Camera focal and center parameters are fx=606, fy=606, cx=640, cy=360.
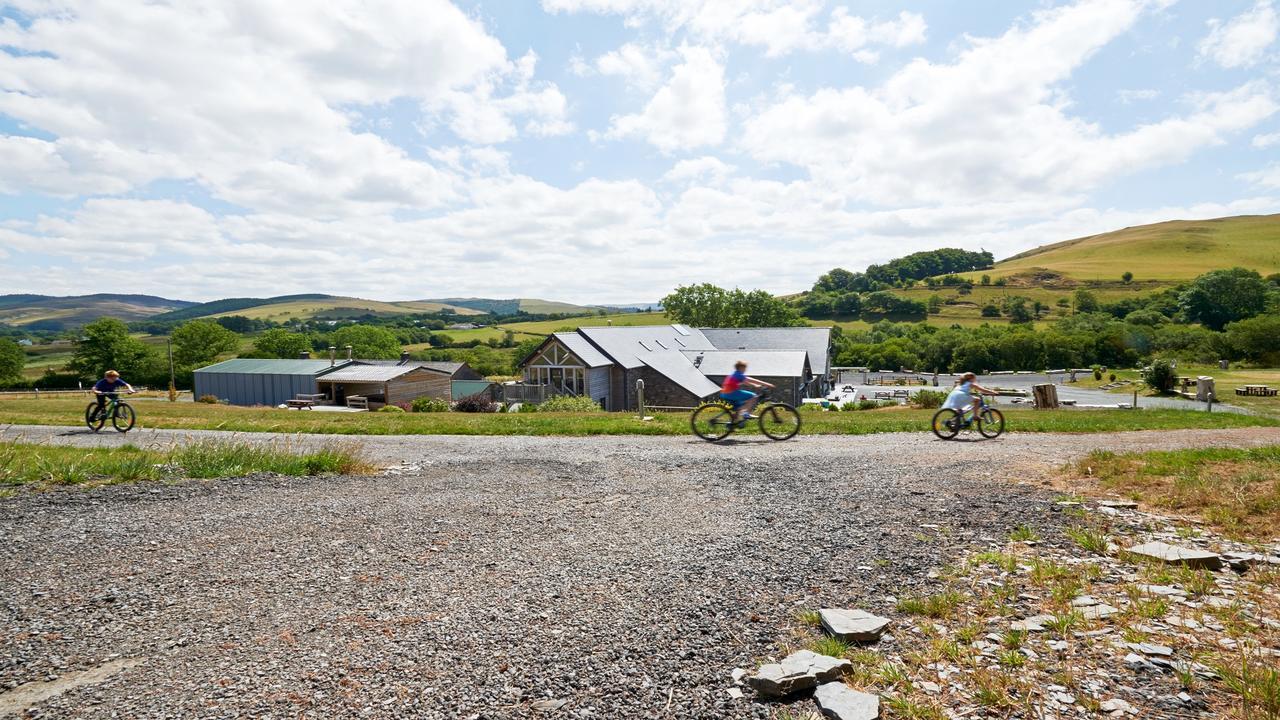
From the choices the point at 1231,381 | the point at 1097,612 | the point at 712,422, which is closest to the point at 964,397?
the point at 712,422

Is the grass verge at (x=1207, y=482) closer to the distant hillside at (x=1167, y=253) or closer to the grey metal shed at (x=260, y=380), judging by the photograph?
the grey metal shed at (x=260, y=380)

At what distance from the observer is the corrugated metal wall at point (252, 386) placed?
5000 cm

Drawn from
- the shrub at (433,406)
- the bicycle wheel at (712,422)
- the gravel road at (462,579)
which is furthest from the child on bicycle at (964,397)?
the shrub at (433,406)

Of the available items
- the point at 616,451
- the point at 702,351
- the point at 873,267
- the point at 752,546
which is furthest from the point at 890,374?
the point at 873,267

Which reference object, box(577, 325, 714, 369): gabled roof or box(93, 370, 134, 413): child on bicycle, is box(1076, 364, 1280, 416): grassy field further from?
box(93, 370, 134, 413): child on bicycle

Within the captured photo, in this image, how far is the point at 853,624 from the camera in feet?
14.9

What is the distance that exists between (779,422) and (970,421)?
4401 millimetres

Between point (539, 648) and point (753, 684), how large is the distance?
1.57m

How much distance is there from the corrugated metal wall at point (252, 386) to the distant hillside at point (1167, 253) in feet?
458

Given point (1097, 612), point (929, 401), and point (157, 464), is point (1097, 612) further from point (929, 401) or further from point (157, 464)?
point (929, 401)

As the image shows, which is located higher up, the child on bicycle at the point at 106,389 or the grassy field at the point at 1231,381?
the child on bicycle at the point at 106,389

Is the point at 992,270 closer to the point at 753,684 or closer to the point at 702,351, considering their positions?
the point at 702,351

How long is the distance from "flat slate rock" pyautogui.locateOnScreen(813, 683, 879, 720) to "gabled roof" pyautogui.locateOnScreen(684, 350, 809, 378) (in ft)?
114

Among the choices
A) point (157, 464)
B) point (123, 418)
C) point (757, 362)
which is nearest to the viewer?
point (157, 464)
